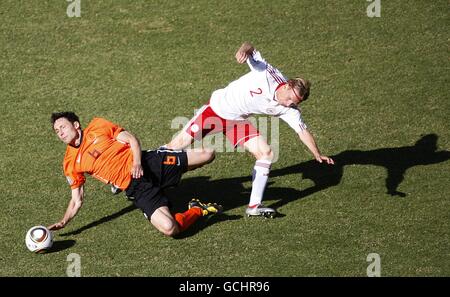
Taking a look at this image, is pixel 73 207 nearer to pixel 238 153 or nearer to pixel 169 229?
pixel 169 229

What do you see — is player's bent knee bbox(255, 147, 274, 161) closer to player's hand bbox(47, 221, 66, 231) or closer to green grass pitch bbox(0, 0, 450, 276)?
green grass pitch bbox(0, 0, 450, 276)

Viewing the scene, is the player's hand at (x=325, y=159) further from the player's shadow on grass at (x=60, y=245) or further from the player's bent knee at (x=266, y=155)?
the player's shadow on grass at (x=60, y=245)

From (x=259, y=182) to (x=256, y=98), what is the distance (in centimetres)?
124

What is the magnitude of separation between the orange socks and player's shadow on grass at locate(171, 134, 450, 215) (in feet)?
1.98

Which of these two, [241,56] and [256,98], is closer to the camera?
[241,56]

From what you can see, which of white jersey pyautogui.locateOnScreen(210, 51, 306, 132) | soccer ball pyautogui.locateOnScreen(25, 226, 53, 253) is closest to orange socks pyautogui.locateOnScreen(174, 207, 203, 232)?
white jersey pyautogui.locateOnScreen(210, 51, 306, 132)

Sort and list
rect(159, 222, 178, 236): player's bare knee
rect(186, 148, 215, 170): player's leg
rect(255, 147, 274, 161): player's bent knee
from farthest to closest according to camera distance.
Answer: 1. rect(186, 148, 215, 170): player's leg
2. rect(255, 147, 274, 161): player's bent knee
3. rect(159, 222, 178, 236): player's bare knee

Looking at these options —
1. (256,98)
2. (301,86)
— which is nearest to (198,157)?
(256,98)

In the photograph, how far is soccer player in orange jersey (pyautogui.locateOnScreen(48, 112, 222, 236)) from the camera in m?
11.5

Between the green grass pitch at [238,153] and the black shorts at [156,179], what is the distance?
18.2 inches

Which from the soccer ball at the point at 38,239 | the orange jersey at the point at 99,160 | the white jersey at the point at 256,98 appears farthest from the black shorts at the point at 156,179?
the soccer ball at the point at 38,239

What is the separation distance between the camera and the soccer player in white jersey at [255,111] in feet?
38.3

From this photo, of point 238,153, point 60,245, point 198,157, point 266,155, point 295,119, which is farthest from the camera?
point 238,153

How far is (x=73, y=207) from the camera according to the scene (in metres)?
11.5
